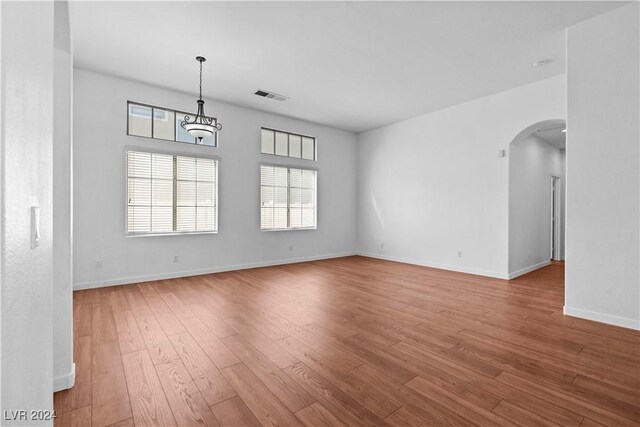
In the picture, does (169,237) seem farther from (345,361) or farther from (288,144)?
(345,361)

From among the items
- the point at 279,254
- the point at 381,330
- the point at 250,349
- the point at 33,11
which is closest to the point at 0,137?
the point at 33,11

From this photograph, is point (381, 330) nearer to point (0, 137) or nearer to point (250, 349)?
point (250, 349)

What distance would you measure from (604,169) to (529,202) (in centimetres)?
296

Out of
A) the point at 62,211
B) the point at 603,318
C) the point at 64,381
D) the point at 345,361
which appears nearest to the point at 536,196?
the point at 603,318

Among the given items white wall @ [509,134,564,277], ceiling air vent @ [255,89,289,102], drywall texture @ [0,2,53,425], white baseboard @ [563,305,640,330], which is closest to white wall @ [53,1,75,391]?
drywall texture @ [0,2,53,425]

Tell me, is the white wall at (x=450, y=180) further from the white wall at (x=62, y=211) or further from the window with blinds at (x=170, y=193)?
the white wall at (x=62, y=211)

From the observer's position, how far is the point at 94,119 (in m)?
4.66

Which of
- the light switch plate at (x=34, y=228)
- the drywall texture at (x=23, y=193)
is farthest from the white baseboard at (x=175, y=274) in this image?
the light switch plate at (x=34, y=228)

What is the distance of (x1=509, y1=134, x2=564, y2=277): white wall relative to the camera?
5.45 metres

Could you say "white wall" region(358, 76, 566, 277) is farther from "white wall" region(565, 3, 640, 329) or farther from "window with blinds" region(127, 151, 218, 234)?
"window with blinds" region(127, 151, 218, 234)

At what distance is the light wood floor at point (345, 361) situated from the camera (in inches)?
71.1

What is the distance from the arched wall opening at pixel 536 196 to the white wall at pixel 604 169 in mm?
1516

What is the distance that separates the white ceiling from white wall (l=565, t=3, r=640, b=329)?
38 centimetres

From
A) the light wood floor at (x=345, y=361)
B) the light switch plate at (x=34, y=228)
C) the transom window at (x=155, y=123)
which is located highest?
the transom window at (x=155, y=123)
